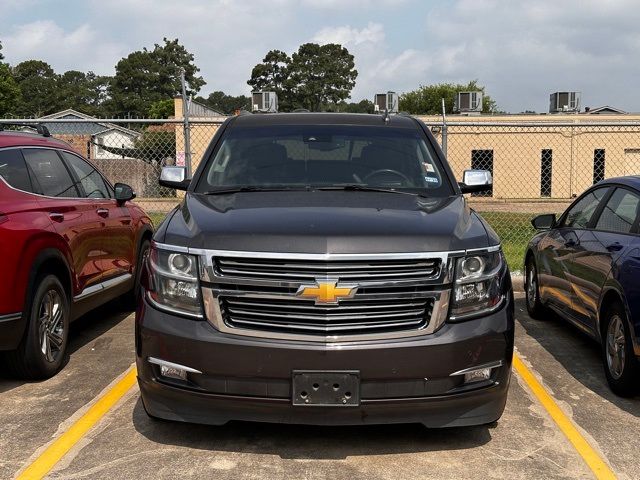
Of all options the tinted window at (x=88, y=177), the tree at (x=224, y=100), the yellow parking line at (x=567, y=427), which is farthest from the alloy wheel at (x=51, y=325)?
the tree at (x=224, y=100)

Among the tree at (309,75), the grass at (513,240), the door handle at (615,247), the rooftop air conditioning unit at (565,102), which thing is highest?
the tree at (309,75)

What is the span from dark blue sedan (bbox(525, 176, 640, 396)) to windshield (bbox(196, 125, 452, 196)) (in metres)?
1.43

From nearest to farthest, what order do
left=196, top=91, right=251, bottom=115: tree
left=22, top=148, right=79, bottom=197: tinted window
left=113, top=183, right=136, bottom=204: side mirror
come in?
left=22, top=148, right=79, bottom=197: tinted window
left=113, top=183, right=136, bottom=204: side mirror
left=196, top=91, right=251, bottom=115: tree

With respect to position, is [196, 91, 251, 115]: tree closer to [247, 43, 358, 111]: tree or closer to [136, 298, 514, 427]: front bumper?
[247, 43, 358, 111]: tree

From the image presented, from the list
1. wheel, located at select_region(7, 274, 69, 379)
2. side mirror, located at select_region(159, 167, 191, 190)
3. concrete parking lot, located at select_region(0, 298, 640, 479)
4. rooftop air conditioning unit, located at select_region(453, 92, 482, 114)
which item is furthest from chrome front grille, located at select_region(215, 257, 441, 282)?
rooftop air conditioning unit, located at select_region(453, 92, 482, 114)

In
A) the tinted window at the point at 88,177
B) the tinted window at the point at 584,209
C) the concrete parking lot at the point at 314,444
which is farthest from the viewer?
the tinted window at the point at 88,177

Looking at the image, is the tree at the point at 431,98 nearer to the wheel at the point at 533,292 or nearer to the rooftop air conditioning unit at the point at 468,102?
the rooftop air conditioning unit at the point at 468,102

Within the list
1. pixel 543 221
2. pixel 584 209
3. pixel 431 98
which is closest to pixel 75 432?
pixel 584 209

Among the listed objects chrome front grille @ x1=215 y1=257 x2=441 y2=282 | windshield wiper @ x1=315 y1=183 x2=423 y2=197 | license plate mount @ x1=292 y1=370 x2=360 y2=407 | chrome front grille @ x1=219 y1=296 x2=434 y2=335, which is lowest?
license plate mount @ x1=292 y1=370 x2=360 y2=407

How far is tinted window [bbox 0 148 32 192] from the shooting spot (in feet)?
17.7

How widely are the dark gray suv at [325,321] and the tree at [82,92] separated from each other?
110 meters

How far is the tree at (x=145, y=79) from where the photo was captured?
110812 millimetres

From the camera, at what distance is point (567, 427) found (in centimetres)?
463

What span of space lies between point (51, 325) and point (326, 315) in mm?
2780
